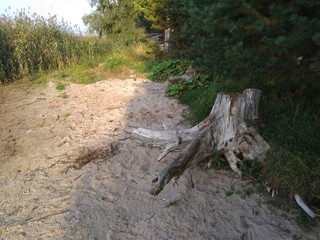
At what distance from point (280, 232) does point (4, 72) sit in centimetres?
791

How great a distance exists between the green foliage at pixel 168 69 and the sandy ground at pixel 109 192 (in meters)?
2.60

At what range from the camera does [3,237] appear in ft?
8.94

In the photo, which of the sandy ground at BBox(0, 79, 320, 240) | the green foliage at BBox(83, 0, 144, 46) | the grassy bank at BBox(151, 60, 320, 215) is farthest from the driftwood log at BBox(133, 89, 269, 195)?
the green foliage at BBox(83, 0, 144, 46)

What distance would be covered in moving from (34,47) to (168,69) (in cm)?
418

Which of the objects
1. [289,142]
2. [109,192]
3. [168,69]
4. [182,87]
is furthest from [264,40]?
[168,69]

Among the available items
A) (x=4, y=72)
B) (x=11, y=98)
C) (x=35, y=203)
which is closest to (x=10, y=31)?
(x=4, y=72)

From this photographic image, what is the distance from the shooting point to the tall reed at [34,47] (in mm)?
8180

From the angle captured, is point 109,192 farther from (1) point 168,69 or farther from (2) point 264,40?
(1) point 168,69

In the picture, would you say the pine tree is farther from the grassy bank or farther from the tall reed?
the tall reed

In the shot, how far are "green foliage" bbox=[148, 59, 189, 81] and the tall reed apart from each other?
3.06 m

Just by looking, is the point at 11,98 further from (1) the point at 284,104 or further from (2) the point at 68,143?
(1) the point at 284,104

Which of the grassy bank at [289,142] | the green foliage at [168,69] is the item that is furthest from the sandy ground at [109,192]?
the green foliage at [168,69]

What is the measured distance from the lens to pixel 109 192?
3342 mm

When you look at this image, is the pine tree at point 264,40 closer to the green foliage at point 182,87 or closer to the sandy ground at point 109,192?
the sandy ground at point 109,192
